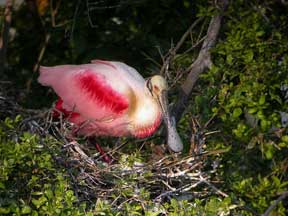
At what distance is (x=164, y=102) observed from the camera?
650 cm

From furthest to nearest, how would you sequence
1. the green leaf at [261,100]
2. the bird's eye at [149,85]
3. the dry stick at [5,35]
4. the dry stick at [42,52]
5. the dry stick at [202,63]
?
the dry stick at [42,52] → the dry stick at [5,35] → the dry stick at [202,63] → the bird's eye at [149,85] → the green leaf at [261,100]

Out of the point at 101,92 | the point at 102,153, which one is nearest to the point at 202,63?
the point at 101,92

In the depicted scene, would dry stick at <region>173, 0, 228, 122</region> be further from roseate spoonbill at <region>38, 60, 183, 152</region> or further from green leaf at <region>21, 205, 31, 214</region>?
green leaf at <region>21, 205, 31, 214</region>

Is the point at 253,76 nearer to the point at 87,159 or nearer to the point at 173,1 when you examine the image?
the point at 87,159

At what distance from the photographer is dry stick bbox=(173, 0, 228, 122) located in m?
6.58

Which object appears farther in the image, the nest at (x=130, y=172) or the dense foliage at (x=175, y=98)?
the nest at (x=130, y=172)

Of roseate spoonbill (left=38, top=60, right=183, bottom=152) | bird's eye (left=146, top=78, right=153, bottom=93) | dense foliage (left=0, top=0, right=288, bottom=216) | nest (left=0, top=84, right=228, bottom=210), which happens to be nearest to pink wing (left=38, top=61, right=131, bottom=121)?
roseate spoonbill (left=38, top=60, right=183, bottom=152)

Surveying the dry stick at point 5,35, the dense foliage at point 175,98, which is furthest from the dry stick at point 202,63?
the dry stick at point 5,35

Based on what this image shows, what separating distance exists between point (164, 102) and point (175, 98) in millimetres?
322

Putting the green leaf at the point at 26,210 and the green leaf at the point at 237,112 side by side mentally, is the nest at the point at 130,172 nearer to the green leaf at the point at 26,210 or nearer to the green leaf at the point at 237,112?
the green leaf at the point at 237,112

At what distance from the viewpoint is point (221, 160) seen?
631 cm

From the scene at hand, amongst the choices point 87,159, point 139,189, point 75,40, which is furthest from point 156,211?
point 75,40

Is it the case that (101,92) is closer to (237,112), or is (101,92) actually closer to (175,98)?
(175,98)

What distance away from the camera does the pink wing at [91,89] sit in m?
6.58
